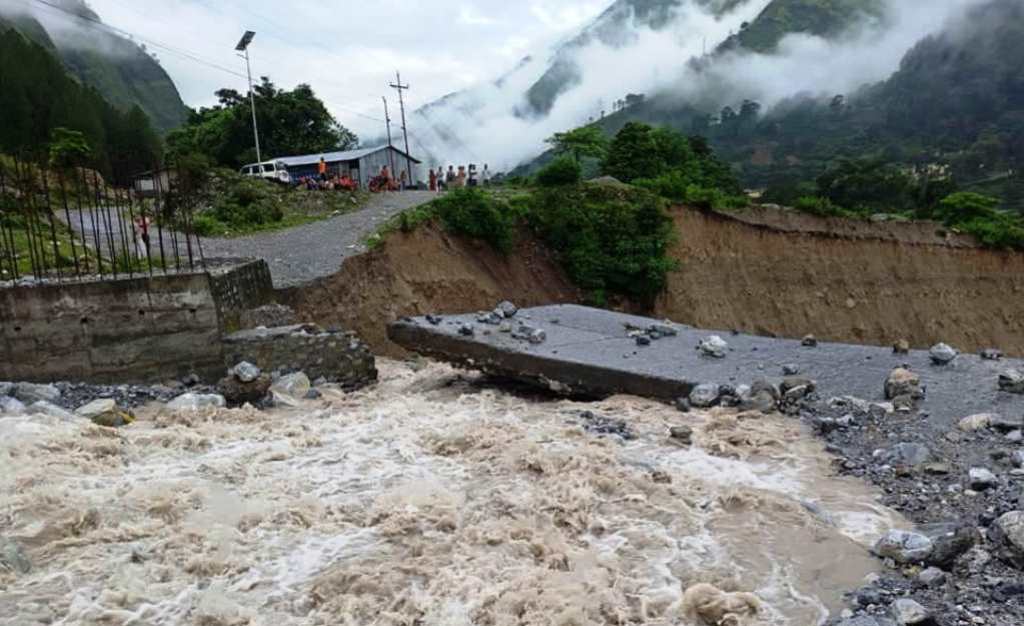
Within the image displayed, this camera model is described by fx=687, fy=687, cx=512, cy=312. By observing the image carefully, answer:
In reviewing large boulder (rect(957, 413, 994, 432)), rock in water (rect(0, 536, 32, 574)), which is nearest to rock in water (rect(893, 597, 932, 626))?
large boulder (rect(957, 413, 994, 432))

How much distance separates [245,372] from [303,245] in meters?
8.16

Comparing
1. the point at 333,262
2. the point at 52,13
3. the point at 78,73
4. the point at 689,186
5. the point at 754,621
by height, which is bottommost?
the point at 754,621

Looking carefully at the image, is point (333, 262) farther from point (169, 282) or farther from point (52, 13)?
point (52, 13)

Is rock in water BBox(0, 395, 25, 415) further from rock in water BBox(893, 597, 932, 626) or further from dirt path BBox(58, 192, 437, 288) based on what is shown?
rock in water BBox(893, 597, 932, 626)

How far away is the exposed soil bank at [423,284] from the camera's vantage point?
14.6 meters

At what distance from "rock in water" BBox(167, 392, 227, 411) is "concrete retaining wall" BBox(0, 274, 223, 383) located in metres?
1.01

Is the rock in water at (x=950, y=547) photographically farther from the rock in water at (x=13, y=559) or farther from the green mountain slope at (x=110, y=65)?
the green mountain slope at (x=110, y=65)

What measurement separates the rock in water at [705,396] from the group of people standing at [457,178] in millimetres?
21887

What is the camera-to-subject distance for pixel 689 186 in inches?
923

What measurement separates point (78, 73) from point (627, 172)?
79346 millimetres

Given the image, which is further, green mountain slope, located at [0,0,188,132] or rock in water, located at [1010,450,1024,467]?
green mountain slope, located at [0,0,188,132]

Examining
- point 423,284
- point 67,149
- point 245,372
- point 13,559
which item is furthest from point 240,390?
point 67,149

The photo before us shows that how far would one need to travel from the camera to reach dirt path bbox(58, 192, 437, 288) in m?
14.8

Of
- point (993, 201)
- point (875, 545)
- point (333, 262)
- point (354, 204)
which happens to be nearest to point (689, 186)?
point (354, 204)
